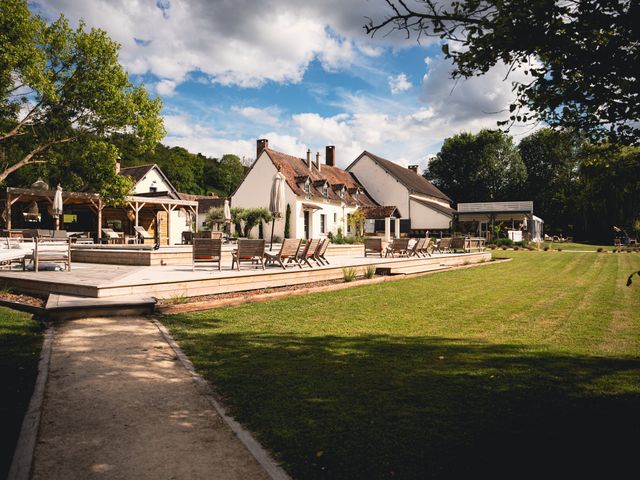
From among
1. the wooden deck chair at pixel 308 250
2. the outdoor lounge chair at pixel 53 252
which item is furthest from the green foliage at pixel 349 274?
the outdoor lounge chair at pixel 53 252

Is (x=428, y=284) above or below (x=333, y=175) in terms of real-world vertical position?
below

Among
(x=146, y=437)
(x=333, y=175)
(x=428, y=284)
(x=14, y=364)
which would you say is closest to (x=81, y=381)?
(x=14, y=364)

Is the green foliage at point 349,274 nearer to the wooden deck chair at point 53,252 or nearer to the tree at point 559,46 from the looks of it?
the wooden deck chair at point 53,252

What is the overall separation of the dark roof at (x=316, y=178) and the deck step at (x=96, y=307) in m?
26.7

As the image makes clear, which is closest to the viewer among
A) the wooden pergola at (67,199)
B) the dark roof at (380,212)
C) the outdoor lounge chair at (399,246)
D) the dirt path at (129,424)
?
the dirt path at (129,424)

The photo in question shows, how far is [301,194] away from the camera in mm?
34219

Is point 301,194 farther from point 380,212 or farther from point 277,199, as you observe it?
point 277,199

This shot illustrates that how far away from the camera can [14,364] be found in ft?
15.3

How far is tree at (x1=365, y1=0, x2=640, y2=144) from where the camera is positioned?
9.45 feet

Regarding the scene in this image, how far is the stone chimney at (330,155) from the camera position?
148 ft

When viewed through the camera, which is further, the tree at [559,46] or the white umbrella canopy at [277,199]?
the white umbrella canopy at [277,199]

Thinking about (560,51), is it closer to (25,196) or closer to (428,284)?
(428,284)

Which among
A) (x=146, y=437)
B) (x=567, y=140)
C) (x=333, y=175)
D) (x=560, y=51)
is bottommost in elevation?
(x=146, y=437)

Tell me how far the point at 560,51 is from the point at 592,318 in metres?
5.76
